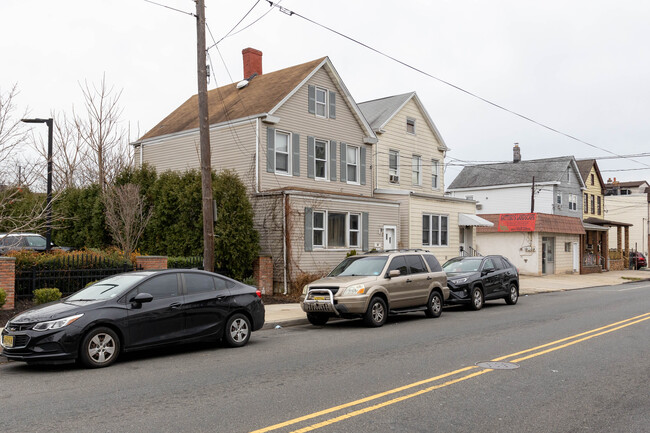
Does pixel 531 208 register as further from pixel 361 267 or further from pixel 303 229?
pixel 361 267

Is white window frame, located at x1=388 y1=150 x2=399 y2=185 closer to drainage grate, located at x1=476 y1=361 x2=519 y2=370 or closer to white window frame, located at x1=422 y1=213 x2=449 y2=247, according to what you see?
white window frame, located at x1=422 y1=213 x2=449 y2=247

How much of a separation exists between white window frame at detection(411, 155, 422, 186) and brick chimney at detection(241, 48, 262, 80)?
919 centimetres

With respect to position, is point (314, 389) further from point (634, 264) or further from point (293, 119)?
point (634, 264)

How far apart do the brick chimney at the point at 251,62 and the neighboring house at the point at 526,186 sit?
23771 millimetres

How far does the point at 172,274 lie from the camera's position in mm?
10391

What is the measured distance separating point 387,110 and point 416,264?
54.8 feet

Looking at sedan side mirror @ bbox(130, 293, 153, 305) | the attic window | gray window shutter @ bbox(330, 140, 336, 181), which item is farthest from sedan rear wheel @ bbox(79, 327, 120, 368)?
the attic window

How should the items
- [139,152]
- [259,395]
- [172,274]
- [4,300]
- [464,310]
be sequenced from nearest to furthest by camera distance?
[259,395], [172,274], [4,300], [464,310], [139,152]

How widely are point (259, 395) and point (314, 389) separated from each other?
2.31 ft

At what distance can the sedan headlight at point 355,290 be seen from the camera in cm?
1337

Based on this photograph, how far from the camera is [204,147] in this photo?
14234mm

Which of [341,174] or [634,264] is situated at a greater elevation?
[341,174]

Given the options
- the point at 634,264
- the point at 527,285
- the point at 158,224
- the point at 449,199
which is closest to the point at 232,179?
the point at 158,224

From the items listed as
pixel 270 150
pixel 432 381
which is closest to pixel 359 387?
pixel 432 381
